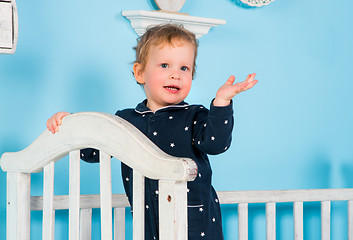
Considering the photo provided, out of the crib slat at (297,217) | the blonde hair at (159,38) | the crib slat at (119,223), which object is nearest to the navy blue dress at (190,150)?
the blonde hair at (159,38)

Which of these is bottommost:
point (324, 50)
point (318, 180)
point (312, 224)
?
point (312, 224)

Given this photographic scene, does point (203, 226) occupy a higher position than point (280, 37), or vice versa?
point (280, 37)

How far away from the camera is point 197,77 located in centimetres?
171

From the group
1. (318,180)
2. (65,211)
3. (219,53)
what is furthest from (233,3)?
(65,211)

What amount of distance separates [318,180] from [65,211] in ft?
2.74

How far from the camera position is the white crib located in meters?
0.84

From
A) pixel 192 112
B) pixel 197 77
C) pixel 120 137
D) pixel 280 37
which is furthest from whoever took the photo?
pixel 280 37

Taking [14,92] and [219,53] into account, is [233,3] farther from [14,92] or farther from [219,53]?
[14,92]

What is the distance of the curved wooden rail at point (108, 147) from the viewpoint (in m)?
0.84

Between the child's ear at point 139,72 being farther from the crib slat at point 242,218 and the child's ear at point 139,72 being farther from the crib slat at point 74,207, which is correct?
the crib slat at point 242,218

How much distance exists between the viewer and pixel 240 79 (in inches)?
69.8

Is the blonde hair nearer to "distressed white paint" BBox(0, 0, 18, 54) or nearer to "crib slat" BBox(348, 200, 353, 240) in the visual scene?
"distressed white paint" BBox(0, 0, 18, 54)

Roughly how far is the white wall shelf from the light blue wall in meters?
0.04

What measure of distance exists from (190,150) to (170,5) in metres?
0.55
